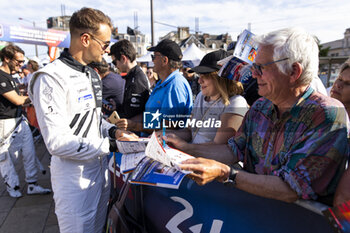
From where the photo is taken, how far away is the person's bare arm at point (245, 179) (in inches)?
43.6

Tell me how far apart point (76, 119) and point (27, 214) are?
2541 mm

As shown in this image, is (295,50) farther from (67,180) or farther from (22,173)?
(22,173)

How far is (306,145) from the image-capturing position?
1.12 m

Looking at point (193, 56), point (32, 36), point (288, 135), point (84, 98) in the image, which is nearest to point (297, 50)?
point (288, 135)

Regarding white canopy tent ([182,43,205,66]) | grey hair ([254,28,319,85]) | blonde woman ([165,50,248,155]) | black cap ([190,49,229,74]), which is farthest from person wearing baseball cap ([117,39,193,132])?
white canopy tent ([182,43,205,66])

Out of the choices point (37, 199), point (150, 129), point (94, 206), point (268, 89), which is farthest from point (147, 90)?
point (37, 199)

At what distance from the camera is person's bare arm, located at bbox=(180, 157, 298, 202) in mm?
1108

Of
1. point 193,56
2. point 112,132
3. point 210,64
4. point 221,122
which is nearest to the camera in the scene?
point 221,122

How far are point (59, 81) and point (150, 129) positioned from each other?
1.49 meters

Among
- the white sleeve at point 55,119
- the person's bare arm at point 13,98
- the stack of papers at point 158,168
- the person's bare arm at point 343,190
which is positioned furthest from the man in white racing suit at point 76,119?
the person's bare arm at point 13,98

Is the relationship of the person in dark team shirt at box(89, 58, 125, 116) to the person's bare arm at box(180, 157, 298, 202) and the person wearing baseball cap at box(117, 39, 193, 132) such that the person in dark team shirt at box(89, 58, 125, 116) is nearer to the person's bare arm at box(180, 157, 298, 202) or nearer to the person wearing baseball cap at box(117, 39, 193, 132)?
the person wearing baseball cap at box(117, 39, 193, 132)

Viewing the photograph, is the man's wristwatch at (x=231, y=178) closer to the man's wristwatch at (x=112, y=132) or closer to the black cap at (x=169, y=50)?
the man's wristwatch at (x=112, y=132)

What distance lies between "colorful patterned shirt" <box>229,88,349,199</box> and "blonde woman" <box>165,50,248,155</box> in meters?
0.50

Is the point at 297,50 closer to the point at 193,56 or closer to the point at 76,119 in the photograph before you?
the point at 76,119
